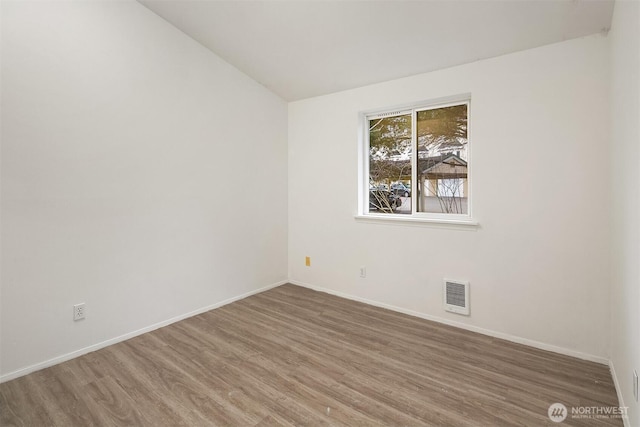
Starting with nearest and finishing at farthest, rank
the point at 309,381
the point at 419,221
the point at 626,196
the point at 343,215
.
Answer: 1. the point at 626,196
2. the point at 309,381
3. the point at 419,221
4. the point at 343,215

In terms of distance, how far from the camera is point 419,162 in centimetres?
317

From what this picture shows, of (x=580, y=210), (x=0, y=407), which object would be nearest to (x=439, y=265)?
(x=580, y=210)

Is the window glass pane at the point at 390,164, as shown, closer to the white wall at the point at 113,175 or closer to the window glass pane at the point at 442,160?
the window glass pane at the point at 442,160

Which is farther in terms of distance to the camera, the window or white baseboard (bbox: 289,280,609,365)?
the window

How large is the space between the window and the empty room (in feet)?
0.07

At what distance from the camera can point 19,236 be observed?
6.79 feet

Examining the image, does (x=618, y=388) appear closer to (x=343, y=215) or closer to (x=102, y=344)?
(x=343, y=215)

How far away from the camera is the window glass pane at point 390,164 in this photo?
3.28m

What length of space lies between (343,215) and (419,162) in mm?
→ 1025

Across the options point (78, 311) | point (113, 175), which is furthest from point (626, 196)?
point (78, 311)

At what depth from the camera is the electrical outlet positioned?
2.32 meters

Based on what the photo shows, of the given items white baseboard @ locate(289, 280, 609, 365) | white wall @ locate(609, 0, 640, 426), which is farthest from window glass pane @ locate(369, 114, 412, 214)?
white wall @ locate(609, 0, 640, 426)

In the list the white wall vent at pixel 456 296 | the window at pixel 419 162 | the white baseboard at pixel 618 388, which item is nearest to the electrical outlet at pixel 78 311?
the window at pixel 419 162

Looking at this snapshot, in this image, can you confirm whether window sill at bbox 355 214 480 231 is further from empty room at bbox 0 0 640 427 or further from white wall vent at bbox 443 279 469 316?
white wall vent at bbox 443 279 469 316
